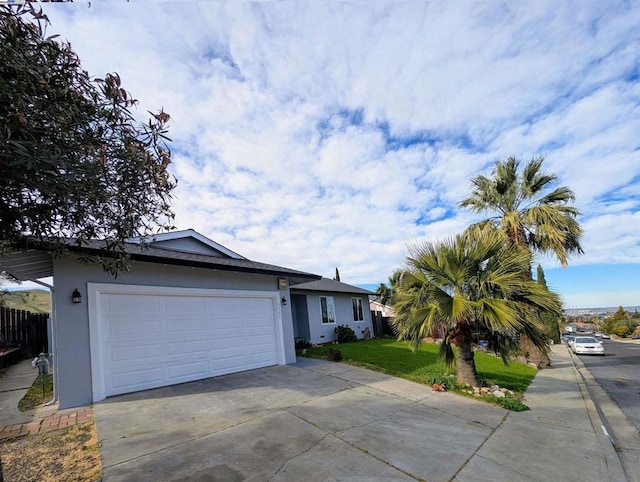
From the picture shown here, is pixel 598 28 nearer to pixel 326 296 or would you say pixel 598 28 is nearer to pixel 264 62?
pixel 264 62

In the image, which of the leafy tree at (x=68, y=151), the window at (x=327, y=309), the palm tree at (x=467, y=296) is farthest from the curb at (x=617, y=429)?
the window at (x=327, y=309)

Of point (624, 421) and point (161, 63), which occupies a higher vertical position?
point (161, 63)

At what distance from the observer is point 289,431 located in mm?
5090

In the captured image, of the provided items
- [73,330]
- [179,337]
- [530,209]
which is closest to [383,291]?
[530,209]

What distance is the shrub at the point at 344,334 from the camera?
1894cm

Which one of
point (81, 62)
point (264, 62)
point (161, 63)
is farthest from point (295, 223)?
point (81, 62)

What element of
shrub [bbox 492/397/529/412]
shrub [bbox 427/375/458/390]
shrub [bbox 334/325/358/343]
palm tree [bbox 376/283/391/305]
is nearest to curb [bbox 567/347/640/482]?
shrub [bbox 492/397/529/412]

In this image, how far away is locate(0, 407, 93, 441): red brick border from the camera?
5.16 metres

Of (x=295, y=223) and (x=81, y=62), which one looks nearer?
(x=81, y=62)

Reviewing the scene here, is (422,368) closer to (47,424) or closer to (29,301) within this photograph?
(47,424)

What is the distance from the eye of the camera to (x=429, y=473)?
404 centimetres

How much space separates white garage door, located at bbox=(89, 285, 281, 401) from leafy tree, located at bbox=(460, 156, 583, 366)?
994 centimetres

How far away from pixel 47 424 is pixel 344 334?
49.3 feet

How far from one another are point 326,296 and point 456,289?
11851 millimetres
